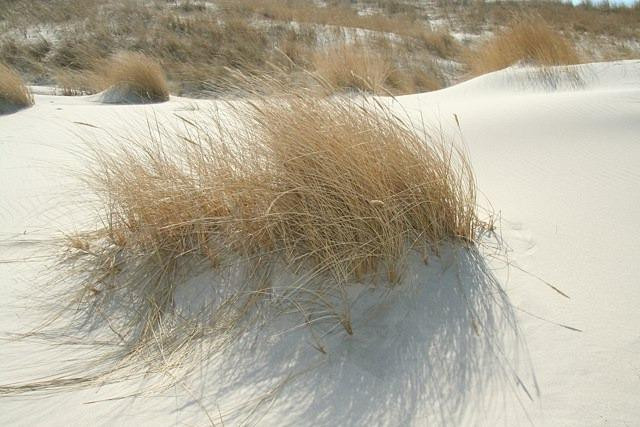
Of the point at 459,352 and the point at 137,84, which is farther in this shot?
the point at 137,84

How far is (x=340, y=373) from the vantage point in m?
1.32

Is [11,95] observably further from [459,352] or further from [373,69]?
[459,352]

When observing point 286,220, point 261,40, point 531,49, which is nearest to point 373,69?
point 531,49

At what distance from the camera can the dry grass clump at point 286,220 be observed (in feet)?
5.17

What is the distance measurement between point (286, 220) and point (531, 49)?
554 centimetres

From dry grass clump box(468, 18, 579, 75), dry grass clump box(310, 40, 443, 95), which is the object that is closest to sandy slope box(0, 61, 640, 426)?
dry grass clump box(310, 40, 443, 95)

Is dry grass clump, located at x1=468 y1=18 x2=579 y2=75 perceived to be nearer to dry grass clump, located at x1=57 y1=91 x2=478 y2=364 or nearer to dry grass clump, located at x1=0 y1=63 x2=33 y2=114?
dry grass clump, located at x1=57 y1=91 x2=478 y2=364

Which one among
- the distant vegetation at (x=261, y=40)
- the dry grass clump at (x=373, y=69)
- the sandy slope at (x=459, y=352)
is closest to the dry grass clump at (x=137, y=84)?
the distant vegetation at (x=261, y=40)

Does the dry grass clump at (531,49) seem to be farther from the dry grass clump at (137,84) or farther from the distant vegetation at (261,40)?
the dry grass clump at (137,84)

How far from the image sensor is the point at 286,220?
1619 mm

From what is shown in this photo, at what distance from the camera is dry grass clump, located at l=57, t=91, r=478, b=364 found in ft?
5.17

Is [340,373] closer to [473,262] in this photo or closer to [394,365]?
[394,365]

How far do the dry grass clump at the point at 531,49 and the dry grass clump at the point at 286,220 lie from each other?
15.2ft

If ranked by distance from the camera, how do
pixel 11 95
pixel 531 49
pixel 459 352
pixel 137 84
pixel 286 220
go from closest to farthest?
pixel 459 352
pixel 286 220
pixel 11 95
pixel 531 49
pixel 137 84
